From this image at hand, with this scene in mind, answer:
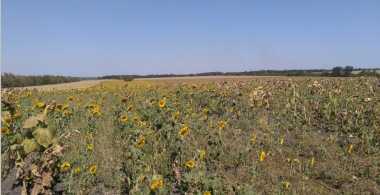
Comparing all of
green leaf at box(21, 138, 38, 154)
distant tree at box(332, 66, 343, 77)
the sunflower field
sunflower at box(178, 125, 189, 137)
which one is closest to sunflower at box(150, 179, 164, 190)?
the sunflower field

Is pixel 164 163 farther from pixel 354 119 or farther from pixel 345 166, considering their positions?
pixel 354 119

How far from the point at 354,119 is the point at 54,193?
6.53 meters

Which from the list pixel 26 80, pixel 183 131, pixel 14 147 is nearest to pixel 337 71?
pixel 183 131

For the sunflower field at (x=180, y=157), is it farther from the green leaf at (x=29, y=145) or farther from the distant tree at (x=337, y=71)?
the distant tree at (x=337, y=71)

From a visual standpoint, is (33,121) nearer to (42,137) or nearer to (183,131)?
(42,137)

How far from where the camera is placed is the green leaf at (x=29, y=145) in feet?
10.7

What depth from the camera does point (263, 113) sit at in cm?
893

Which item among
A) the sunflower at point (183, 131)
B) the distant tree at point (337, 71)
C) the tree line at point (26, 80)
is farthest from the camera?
the distant tree at point (337, 71)

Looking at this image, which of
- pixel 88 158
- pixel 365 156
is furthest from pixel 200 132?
pixel 365 156

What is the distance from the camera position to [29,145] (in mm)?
3260

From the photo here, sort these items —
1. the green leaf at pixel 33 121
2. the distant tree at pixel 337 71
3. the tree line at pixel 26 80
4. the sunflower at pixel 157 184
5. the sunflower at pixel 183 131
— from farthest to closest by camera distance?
the distant tree at pixel 337 71, the tree line at pixel 26 80, the sunflower at pixel 183 131, the green leaf at pixel 33 121, the sunflower at pixel 157 184

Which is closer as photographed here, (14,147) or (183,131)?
(14,147)

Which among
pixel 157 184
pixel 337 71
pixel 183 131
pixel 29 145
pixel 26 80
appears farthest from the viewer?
pixel 26 80

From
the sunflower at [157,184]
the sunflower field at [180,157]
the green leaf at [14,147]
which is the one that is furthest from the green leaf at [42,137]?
the sunflower at [157,184]
